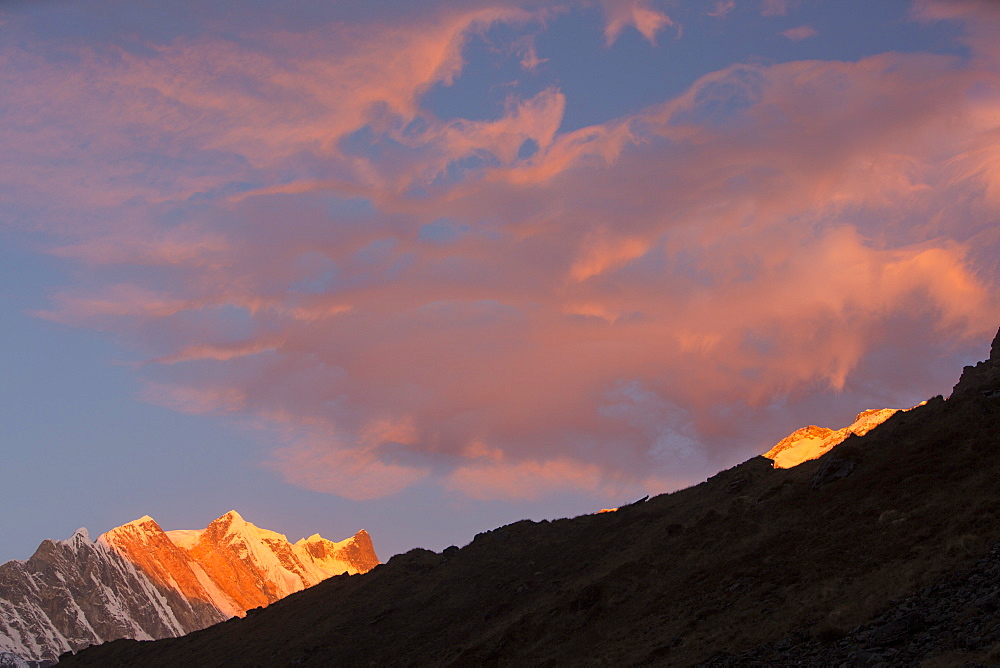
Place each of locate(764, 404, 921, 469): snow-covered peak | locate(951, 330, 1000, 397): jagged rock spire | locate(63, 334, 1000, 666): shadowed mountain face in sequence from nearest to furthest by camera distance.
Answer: locate(63, 334, 1000, 666): shadowed mountain face → locate(951, 330, 1000, 397): jagged rock spire → locate(764, 404, 921, 469): snow-covered peak

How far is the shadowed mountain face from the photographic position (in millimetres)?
31266

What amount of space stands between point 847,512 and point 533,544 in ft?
126

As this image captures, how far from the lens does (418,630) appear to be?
66062 millimetres

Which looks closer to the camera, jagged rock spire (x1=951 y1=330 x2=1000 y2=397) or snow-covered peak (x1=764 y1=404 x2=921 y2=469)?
jagged rock spire (x1=951 y1=330 x2=1000 y2=397)

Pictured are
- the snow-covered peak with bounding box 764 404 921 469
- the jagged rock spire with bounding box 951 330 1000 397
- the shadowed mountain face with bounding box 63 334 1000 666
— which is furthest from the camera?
the snow-covered peak with bounding box 764 404 921 469

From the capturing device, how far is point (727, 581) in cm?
4438

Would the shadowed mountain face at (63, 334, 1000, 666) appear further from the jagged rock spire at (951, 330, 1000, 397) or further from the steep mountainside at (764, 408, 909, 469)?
the steep mountainside at (764, 408, 909, 469)

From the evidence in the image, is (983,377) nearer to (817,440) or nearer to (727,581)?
(727,581)

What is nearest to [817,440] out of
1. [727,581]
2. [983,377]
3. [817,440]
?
[817,440]

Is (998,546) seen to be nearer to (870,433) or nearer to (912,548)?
(912,548)

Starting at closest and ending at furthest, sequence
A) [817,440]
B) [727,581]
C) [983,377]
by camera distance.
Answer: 1. [727,581]
2. [983,377]
3. [817,440]

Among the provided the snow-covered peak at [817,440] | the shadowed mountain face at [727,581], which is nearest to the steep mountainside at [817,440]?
the snow-covered peak at [817,440]

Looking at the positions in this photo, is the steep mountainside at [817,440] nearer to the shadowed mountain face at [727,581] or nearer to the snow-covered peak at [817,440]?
the snow-covered peak at [817,440]

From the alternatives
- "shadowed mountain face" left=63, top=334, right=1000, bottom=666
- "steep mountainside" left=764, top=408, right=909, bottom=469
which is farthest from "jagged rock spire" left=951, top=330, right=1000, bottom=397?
"steep mountainside" left=764, top=408, right=909, bottom=469
